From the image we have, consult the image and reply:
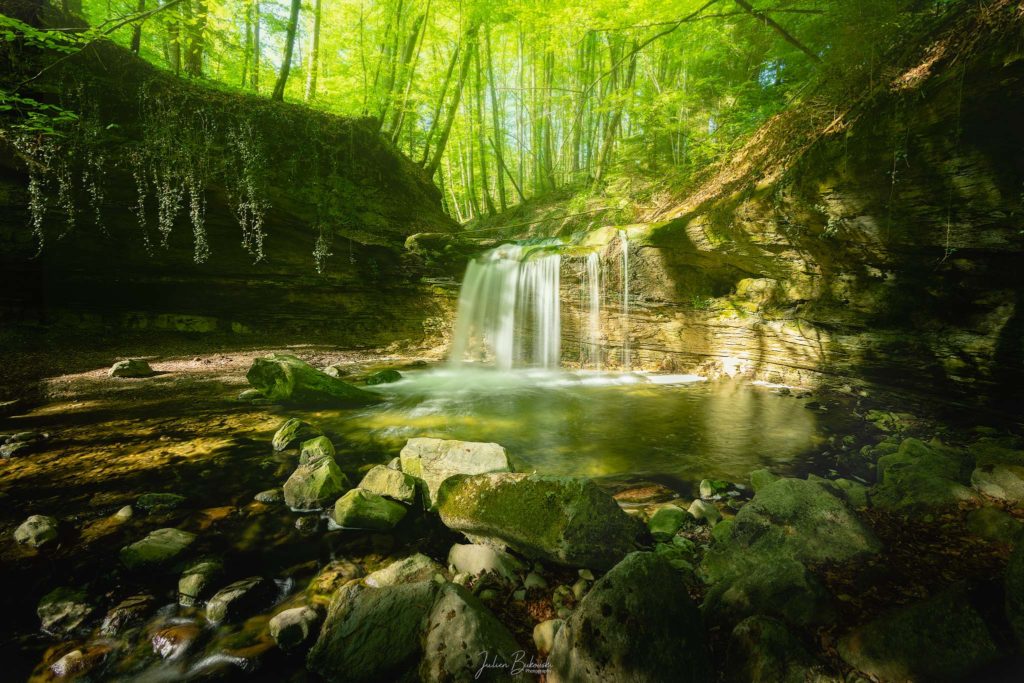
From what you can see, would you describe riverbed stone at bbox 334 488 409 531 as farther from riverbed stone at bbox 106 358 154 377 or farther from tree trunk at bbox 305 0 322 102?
tree trunk at bbox 305 0 322 102

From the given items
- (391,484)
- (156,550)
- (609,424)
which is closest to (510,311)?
(609,424)

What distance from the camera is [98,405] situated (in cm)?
583

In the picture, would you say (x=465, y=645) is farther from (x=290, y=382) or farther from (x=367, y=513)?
(x=290, y=382)

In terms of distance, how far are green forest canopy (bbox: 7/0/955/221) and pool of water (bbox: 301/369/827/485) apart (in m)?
5.29

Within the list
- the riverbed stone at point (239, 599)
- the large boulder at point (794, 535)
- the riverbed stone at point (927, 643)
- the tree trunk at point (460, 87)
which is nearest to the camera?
the riverbed stone at point (927, 643)

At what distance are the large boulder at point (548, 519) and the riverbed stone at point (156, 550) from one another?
1957 millimetres

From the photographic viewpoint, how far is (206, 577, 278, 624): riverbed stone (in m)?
2.30

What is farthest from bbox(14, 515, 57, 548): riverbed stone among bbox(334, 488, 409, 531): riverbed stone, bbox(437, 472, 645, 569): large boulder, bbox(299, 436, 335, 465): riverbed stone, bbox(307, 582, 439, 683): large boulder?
bbox(437, 472, 645, 569): large boulder

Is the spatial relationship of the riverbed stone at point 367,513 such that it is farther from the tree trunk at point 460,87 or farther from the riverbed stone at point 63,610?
the tree trunk at point 460,87

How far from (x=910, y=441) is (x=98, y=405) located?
10.9 metres

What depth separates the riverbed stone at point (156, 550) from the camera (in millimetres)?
2662

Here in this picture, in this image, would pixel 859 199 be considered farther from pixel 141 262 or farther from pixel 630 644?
pixel 141 262

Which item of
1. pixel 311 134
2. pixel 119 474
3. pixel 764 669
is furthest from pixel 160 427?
pixel 311 134

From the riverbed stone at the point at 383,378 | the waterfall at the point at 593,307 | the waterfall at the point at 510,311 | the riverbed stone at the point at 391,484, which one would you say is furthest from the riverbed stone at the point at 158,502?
the waterfall at the point at 593,307
